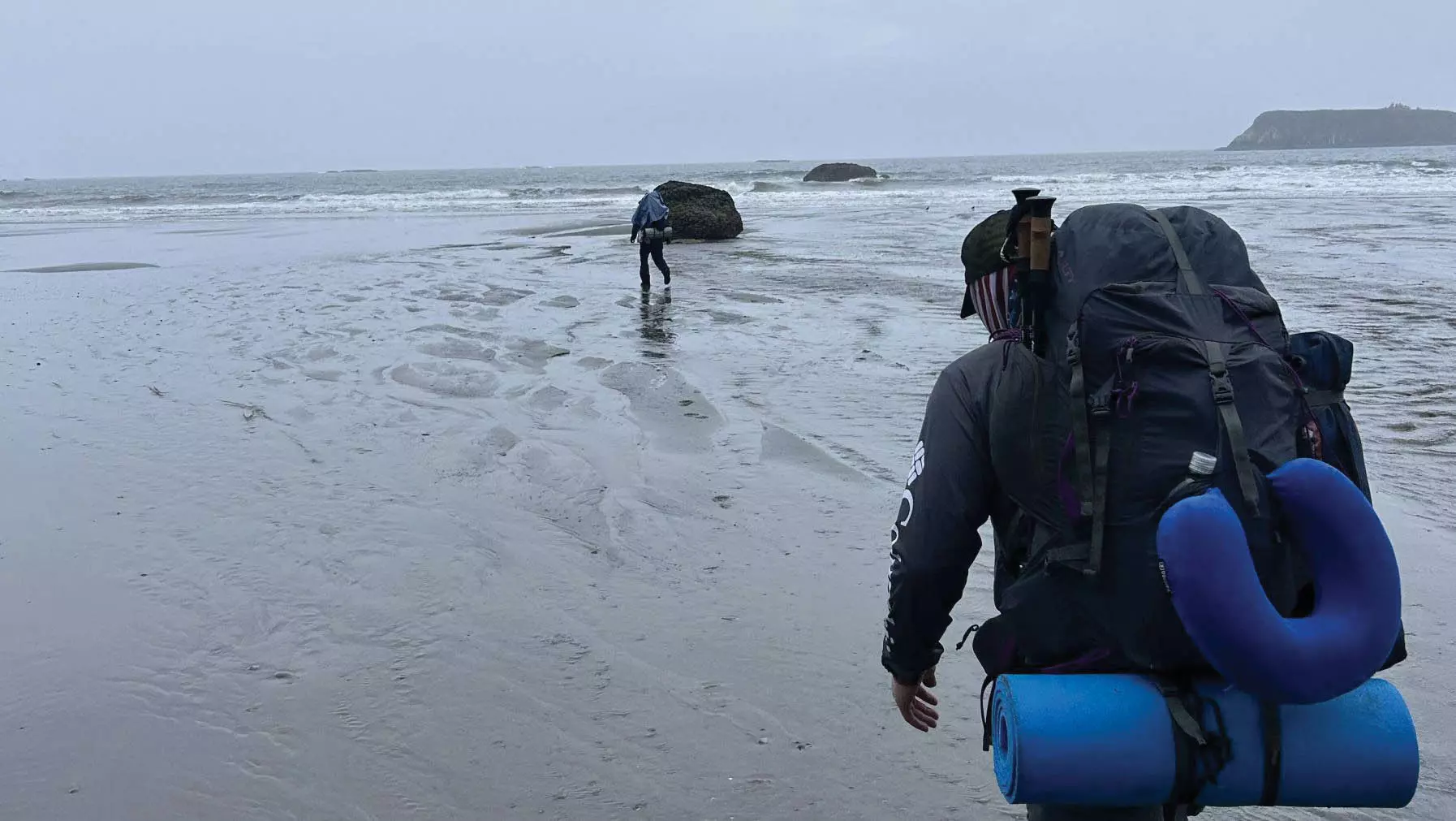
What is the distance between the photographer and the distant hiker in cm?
1384

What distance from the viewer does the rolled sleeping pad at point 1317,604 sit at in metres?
1.56

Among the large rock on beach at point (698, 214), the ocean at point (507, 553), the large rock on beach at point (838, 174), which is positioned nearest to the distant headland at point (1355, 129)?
the large rock on beach at point (838, 174)

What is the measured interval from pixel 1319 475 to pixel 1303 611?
307 mm

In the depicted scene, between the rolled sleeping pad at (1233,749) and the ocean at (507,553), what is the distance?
1.29 meters

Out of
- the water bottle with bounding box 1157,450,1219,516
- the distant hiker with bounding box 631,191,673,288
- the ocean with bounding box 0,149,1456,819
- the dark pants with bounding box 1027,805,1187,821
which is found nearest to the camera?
the water bottle with bounding box 1157,450,1219,516

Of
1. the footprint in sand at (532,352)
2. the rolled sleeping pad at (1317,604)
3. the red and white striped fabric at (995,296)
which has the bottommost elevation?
the footprint in sand at (532,352)

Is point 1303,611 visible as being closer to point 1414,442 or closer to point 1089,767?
point 1089,767

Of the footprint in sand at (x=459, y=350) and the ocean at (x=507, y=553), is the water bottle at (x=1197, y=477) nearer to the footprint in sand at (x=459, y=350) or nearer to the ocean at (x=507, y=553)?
the ocean at (x=507, y=553)

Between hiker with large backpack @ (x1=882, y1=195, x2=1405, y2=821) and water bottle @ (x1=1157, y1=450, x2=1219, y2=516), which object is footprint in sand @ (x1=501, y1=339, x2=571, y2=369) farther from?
water bottle @ (x1=1157, y1=450, x2=1219, y2=516)

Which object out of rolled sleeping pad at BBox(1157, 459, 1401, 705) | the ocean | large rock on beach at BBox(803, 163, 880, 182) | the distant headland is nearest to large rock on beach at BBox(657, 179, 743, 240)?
the ocean

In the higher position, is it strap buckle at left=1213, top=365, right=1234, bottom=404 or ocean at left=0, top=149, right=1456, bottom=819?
strap buckle at left=1213, top=365, right=1234, bottom=404

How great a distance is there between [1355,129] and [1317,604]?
699 ft

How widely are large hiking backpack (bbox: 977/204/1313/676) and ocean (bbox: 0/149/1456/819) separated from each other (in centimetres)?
136

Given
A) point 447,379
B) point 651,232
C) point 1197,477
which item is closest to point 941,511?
point 1197,477
